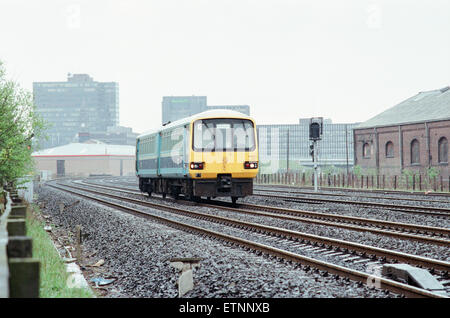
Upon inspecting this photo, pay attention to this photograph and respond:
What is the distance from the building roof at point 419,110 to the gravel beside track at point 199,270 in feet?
116

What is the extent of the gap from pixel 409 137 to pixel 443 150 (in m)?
3.87

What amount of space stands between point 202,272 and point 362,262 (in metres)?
2.70

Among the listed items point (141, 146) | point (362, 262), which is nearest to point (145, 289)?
point (362, 262)

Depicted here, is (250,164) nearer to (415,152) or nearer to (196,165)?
(196,165)

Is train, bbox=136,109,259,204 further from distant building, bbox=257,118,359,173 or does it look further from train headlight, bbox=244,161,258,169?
distant building, bbox=257,118,359,173

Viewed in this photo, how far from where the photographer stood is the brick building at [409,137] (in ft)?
140

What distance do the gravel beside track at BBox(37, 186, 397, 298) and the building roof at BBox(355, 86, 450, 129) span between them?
116 feet

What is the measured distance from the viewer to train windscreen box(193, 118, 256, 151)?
19188 mm

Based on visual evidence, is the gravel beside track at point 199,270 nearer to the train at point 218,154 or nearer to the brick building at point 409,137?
the train at point 218,154

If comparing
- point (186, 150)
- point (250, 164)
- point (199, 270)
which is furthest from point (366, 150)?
point (199, 270)

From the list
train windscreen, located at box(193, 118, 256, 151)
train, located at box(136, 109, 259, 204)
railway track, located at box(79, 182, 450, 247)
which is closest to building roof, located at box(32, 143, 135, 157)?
train, located at box(136, 109, 259, 204)
